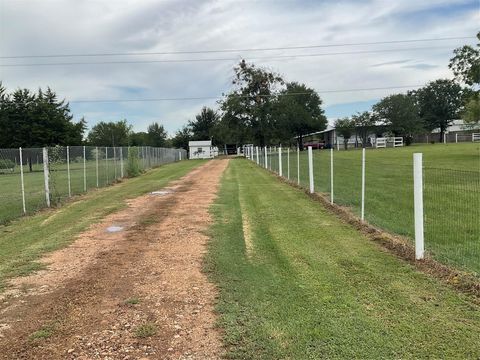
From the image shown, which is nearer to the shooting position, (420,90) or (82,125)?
(82,125)

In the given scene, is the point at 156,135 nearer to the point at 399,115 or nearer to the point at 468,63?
the point at 399,115

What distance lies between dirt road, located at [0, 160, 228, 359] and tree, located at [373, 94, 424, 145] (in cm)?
7850

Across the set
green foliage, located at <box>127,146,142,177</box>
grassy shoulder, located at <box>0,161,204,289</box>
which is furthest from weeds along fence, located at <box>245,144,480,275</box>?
green foliage, located at <box>127,146,142,177</box>

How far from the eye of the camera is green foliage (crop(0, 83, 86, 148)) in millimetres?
53312

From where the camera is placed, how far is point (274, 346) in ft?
12.8

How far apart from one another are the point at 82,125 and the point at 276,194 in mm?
53557

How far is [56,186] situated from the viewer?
17969 millimetres

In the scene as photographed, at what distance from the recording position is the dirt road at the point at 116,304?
13.0 ft

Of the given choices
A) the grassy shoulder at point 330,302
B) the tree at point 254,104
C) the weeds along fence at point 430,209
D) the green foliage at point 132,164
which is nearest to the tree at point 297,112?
the tree at point 254,104

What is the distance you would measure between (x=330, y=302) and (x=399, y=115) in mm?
82480

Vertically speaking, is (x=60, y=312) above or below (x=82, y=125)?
below

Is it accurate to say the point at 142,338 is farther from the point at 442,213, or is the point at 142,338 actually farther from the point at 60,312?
the point at 442,213

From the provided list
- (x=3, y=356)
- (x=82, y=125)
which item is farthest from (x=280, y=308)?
(x=82, y=125)

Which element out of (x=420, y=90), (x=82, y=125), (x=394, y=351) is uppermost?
(x=420, y=90)
